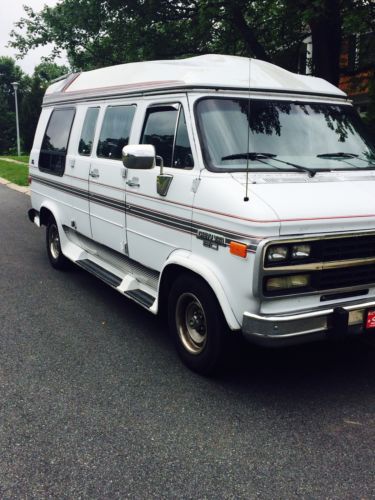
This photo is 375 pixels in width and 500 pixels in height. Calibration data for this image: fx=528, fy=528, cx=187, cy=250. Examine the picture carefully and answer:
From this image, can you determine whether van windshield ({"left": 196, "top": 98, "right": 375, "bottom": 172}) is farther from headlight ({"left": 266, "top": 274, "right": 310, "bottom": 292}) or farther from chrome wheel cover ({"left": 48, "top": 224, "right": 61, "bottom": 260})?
chrome wheel cover ({"left": 48, "top": 224, "right": 61, "bottom": 260})

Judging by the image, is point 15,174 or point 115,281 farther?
point 15,174

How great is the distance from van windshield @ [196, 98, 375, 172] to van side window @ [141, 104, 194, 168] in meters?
0.20

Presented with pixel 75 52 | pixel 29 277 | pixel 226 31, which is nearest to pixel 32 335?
pixel 29 277

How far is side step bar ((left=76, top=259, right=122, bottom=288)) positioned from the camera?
5.47 meters

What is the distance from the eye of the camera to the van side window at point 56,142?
6.73m

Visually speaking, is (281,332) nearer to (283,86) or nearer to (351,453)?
(351,453)

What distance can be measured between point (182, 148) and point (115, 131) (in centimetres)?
137

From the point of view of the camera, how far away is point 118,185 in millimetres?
5258

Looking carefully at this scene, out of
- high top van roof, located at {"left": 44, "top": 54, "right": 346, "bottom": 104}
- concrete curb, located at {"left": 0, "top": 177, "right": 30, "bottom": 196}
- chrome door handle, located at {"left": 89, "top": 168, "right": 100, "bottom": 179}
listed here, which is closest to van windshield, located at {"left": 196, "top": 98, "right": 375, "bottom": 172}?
high top van roof, located at {"left": 44, "top": 54, "right": 346, "bottom": 104}

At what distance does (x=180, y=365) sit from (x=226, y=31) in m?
9.78

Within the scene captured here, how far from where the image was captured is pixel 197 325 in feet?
14.0

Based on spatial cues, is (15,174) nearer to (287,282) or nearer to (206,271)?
(206,271)

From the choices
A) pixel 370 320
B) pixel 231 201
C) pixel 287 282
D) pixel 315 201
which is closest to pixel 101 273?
pixel 231 201

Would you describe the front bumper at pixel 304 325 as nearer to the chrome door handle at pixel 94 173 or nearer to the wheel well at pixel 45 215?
the chrome door handle at pixel 94 173
